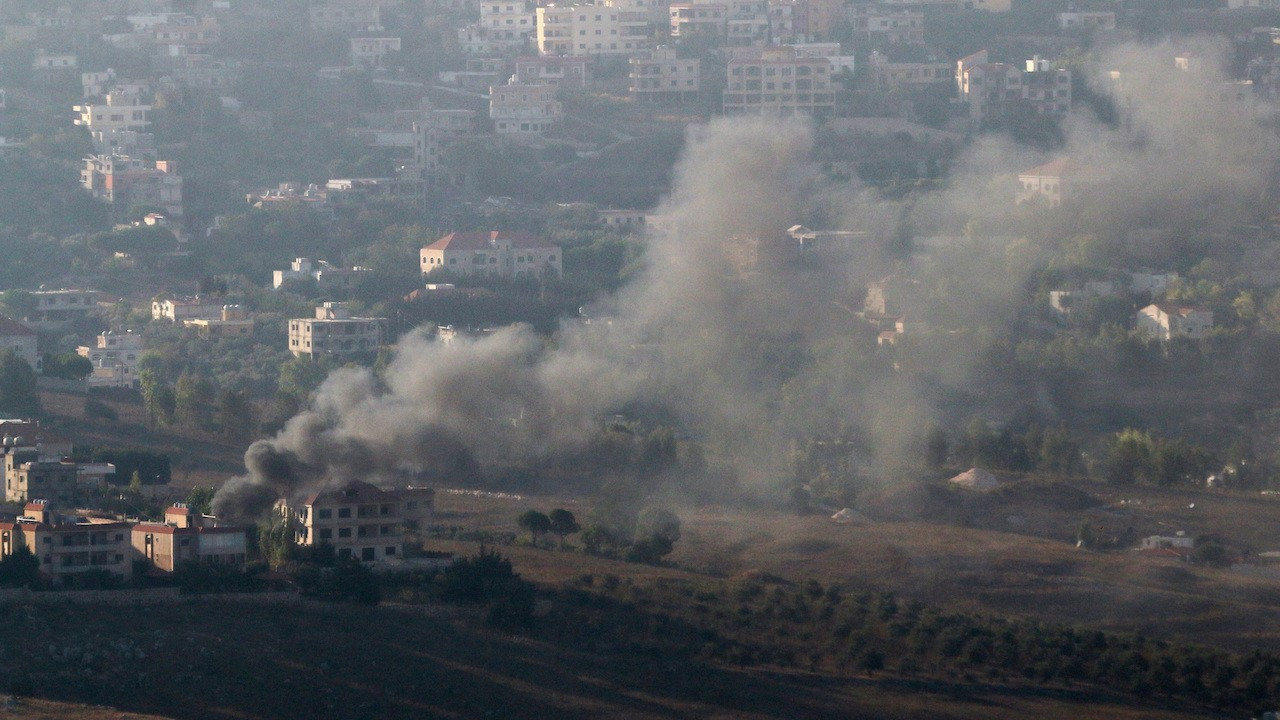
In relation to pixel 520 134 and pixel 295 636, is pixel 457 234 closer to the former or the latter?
pixel 520 134

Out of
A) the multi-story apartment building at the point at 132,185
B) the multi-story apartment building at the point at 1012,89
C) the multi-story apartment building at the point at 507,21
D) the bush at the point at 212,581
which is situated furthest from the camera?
the multi-story apartment building at the point at 507,21

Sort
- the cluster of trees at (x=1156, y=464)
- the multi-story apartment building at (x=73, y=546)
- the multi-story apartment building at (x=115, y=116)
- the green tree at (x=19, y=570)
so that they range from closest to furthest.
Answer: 1. the green tree at (x=19, y=570)
2. the multi-story apartment building at (x=73, y=546)
3. the cluster of trees at (x=1156, y=464)
4. the multi-story apartment building at (x=115, y=116)

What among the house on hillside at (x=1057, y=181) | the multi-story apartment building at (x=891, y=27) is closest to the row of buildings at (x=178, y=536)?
the house on hillside at (x=1057, y=181)

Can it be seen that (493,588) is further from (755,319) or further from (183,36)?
(183,36)

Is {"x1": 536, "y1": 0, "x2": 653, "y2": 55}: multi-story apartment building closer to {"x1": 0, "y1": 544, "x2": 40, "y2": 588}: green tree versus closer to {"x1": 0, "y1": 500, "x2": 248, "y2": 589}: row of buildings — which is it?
{"x1": 0, "y1": 500, "x2": 248, "y2": 589}: row of buildings

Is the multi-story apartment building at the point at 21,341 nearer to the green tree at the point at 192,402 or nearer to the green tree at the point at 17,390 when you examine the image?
the green tree at the point at 17,390

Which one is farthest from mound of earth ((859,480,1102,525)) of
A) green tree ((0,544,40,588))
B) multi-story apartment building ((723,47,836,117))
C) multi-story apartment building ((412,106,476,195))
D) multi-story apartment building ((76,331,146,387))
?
multi-story apartment building ((723,47,836,117))

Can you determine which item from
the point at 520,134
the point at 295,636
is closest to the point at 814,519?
the point at 295,636
